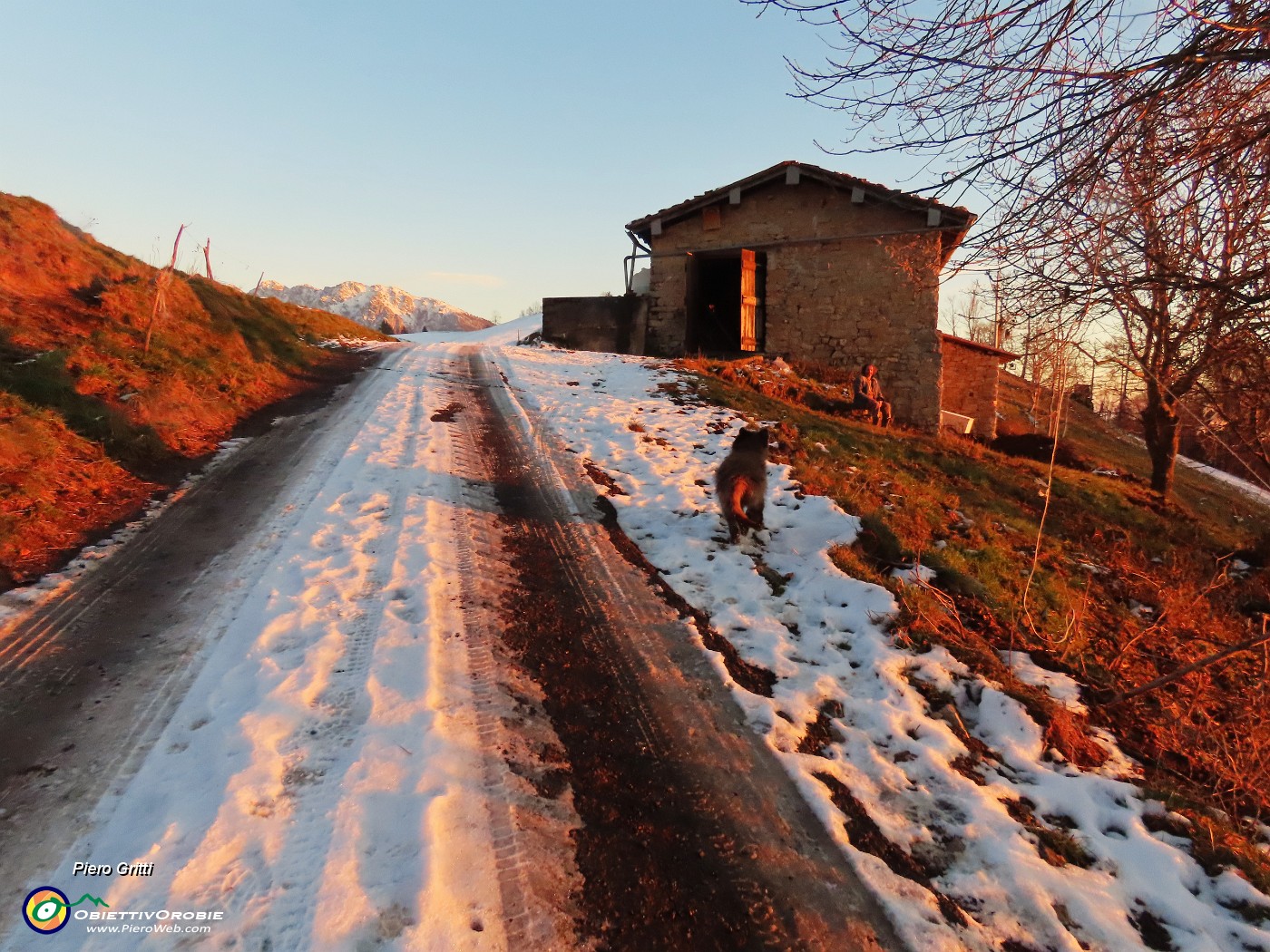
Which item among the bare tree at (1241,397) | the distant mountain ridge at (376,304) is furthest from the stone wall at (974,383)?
the distant mountain ridge at (376,304)

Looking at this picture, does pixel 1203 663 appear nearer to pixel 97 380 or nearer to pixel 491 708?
pixel 491 708

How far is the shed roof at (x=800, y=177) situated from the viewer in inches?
577

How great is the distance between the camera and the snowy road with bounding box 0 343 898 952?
2230 mm

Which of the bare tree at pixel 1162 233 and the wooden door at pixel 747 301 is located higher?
the wooden door at pixel 747 301

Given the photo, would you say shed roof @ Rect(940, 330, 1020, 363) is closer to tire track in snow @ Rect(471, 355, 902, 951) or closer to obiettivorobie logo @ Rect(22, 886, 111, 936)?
tire track in snow @ Rect(471, 355, 902, 951)

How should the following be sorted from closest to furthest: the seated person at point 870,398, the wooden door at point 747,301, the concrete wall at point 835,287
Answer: the seated person at point 870,398, the concrete wall at point 835,287, the wooden door at point 747,301

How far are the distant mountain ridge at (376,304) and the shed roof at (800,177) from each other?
194 ft

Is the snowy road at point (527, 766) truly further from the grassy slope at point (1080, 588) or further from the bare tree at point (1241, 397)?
the bare tree at point (1241, 397)

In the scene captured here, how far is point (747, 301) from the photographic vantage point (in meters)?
16.7

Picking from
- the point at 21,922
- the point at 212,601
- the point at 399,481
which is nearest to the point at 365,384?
the point at 399,481

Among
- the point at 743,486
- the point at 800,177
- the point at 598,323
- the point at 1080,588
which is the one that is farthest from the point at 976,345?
the point at 743,486

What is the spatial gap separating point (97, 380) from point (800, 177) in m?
16.2

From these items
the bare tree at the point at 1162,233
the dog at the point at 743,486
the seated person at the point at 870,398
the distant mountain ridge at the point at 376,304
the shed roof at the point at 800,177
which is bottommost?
the dog at the point at 743,486

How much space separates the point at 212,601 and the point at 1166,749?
271 inches
